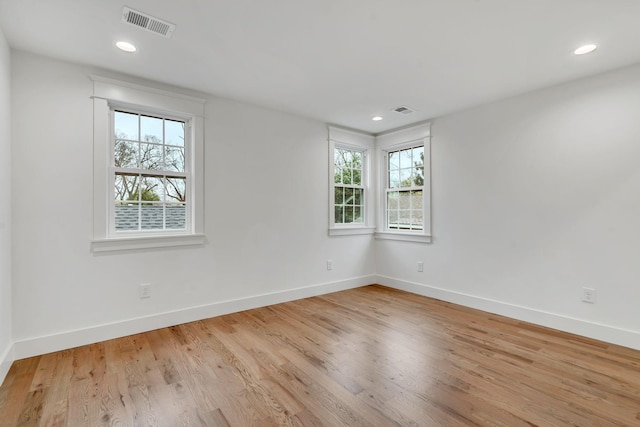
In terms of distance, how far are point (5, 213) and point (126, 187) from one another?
2.94ft

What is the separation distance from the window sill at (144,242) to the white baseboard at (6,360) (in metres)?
0.90

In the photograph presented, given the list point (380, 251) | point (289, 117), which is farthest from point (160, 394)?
point (380, 251)

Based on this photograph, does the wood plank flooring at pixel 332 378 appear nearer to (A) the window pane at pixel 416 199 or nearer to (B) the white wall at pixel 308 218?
(B) the white wall at pixel 308 218

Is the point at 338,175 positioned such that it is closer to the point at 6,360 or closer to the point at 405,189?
the point at 405,189

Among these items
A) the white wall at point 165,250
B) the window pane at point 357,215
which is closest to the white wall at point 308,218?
the white wall at point 165,250

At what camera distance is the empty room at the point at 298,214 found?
2.01 m

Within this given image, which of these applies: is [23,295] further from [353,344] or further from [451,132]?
[451,132]

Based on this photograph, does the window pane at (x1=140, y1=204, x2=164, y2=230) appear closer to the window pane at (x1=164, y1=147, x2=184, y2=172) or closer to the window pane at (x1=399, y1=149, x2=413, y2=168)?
the window pane at (x1=164, y1=147, x2=184, y2=172)

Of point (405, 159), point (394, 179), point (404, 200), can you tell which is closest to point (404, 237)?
point (404, 200)

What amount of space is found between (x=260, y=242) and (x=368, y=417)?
2.48m

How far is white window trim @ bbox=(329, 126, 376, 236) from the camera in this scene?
4590 millimetres

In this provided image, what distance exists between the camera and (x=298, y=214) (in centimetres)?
423

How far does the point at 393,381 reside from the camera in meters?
2.13

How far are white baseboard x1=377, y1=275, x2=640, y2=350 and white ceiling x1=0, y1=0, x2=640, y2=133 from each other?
240 centimetres
